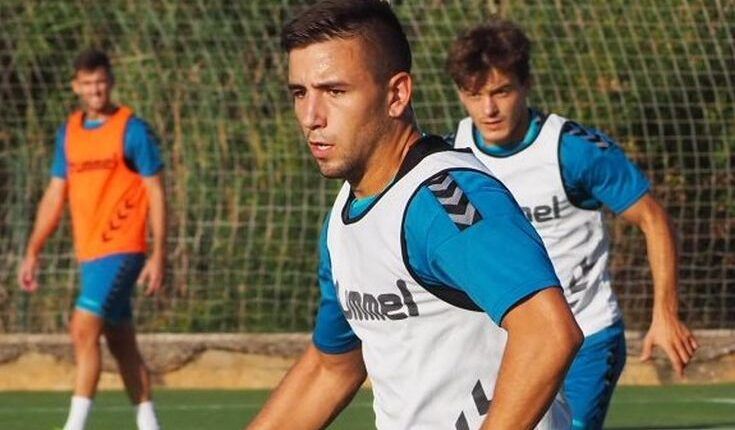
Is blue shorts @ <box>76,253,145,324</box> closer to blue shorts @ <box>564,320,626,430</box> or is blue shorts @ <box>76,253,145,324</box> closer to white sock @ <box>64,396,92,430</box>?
white sock @ <box>64,396,92,430</box>

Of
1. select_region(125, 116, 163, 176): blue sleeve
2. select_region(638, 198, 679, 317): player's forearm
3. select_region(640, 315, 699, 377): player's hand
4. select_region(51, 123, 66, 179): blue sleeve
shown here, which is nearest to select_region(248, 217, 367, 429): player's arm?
select_region(640, 315, 699, 377): player's hand

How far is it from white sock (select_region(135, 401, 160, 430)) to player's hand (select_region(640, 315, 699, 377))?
13.7 feet

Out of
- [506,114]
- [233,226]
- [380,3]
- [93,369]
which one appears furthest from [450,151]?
[233,226]

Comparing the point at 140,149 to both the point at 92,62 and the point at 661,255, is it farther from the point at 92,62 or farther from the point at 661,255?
the point at 661,255

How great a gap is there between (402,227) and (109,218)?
6797 millimetres

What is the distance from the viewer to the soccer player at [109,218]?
10.3 m

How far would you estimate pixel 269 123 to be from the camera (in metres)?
13.7

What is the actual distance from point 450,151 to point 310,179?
9.48 metres

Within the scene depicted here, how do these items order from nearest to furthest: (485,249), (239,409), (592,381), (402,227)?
(485,249)
(402,227)
(592,381)
(239,409)

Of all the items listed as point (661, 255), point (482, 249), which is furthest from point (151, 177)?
point (482, 249)

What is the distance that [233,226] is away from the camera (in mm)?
13469

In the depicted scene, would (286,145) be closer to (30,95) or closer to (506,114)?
(30,95)

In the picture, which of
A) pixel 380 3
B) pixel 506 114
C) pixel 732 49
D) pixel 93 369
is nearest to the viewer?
pixel 380 3

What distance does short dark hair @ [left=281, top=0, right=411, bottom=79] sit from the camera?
13.0ft
